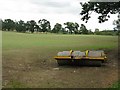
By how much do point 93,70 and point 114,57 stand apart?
7049 millimetres

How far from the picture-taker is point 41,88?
11930 mm

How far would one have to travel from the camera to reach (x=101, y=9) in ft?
81.6

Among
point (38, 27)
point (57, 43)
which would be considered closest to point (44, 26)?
point (38, 27)

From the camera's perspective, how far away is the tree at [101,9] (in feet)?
78.0

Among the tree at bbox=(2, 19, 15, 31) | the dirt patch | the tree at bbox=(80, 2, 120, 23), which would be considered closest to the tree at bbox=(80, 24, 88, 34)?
the tree at bbox=(2, 19, 15, 31)

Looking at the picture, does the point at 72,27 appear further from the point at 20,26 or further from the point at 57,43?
the point at 57,43

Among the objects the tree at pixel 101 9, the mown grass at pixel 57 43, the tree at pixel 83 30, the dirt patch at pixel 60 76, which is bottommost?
the dirt patch at pixel 60 76

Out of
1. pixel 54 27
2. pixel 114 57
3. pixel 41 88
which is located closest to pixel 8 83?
pixel 41 88

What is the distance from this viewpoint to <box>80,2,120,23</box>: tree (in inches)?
936

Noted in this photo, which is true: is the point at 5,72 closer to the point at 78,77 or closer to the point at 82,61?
the point at 78,77

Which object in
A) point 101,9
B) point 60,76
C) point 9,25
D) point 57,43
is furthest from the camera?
point 9,25

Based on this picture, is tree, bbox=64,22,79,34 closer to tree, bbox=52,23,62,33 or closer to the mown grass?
tree, bbox=52,23,62,33

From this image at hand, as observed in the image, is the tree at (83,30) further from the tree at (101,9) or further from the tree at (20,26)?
the tree at (101,9)

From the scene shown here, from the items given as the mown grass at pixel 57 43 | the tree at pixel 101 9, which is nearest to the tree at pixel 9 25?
the mown grass at pixel 57 43
